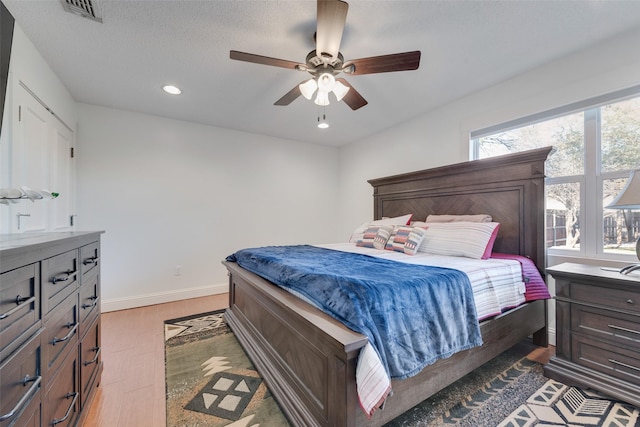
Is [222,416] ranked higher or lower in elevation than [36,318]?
lower

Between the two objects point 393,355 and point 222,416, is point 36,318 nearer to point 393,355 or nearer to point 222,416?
point 222,416

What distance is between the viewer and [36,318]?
947 millimetres

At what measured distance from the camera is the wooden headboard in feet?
7.85

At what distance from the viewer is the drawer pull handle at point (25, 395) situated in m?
0.75

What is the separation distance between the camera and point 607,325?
1.73m

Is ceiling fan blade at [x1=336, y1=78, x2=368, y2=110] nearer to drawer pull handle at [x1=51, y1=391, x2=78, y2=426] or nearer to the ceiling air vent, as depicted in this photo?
the ceiling air vent

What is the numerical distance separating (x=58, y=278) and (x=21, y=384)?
0.43m

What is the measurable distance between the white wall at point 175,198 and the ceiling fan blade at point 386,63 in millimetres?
2796

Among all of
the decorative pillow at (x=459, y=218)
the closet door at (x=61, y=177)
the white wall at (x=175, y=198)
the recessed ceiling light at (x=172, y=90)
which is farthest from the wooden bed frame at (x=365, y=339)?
the recessed ceiling light at (x=172, y=90)

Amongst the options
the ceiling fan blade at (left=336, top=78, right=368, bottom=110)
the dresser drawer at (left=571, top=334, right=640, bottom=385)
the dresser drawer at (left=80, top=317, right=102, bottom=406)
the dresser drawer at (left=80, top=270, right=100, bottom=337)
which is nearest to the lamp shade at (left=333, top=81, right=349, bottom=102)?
the ceiling fan blade at (left=336, top=78, right=368, bottom=110)

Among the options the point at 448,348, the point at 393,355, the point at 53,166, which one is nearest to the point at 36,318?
the point at 393,355

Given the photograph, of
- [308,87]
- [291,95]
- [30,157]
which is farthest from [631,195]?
[30,157]

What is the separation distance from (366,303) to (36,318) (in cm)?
128

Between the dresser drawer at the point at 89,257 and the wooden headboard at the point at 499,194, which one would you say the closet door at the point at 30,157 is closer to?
the dresser drawer at the point at 89,257
